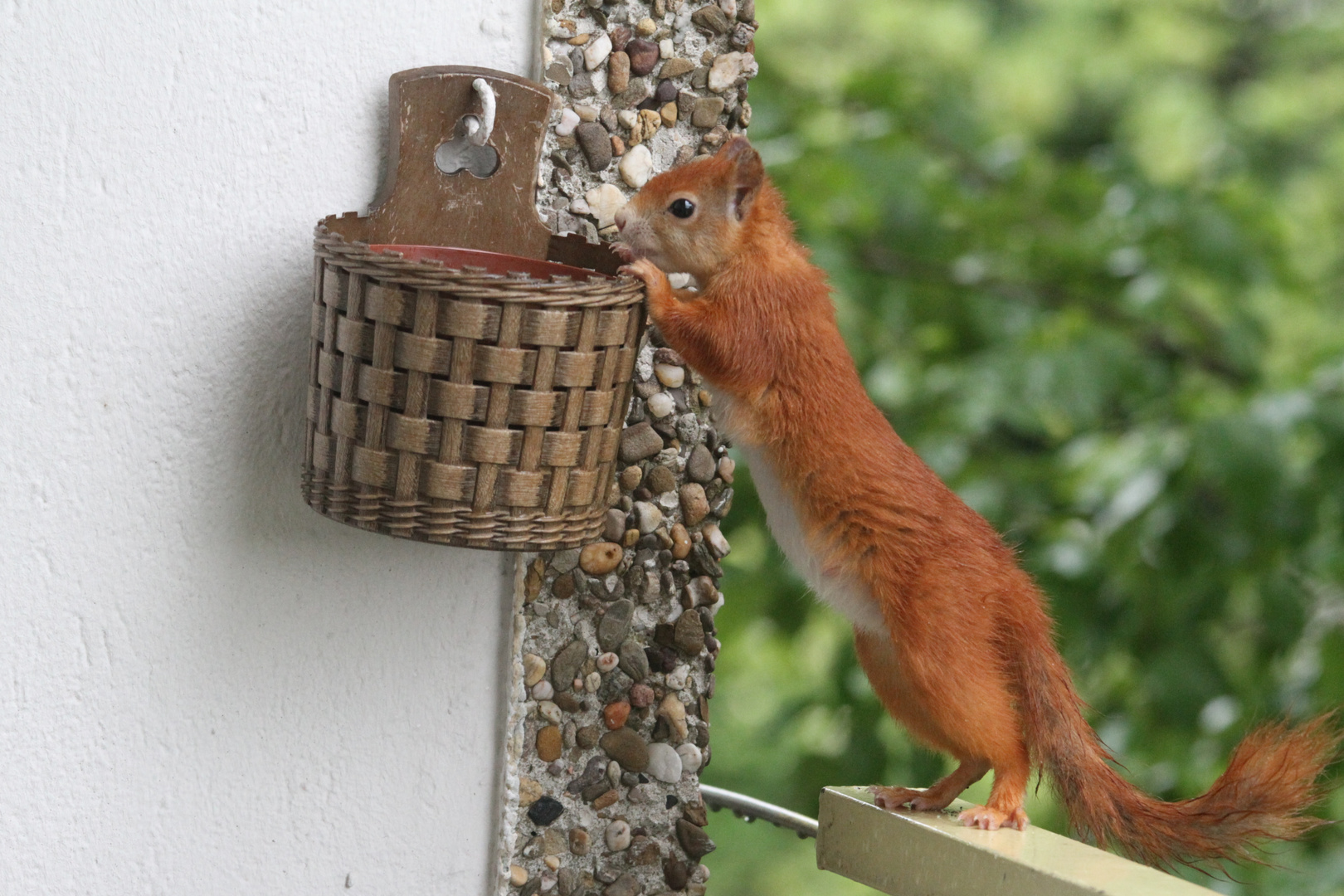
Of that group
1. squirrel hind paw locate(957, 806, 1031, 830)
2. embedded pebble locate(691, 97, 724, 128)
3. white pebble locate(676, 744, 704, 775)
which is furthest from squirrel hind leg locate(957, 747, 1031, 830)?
embedded pebble locate(691, 97, 724, 128)

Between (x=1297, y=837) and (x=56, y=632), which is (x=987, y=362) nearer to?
(x=1297, y=837)

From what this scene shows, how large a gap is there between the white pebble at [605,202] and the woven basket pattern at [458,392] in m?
0.20

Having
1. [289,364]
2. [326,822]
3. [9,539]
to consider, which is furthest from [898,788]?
[9,539]

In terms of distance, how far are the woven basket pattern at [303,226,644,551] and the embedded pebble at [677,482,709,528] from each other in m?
0.23

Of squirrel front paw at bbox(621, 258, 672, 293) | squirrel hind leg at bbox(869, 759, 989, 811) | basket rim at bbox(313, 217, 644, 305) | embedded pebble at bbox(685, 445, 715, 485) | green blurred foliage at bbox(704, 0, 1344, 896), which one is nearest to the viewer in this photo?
basket rim at bbox(313, 217, 644, 305)

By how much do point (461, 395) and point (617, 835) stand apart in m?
0.46

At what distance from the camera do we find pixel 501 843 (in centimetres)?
113

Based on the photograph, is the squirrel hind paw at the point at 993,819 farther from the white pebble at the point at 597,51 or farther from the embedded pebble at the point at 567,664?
the white pebble at the point at 597,51

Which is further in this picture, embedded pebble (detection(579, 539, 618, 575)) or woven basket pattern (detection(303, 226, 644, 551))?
embedded pebble (detection(579, 539, 618, 575))

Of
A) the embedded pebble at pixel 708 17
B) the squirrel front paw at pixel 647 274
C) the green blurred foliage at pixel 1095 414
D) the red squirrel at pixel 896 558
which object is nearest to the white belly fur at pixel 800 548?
the red squirrel at pixel 896 558

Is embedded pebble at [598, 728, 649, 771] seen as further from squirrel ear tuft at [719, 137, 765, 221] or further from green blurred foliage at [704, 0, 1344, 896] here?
green blurred foliage at [704, 0, 1344, 896]

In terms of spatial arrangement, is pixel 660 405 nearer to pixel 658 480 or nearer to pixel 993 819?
pixel 658 480

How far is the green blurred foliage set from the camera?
1.77m

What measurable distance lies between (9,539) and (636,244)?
51cm
